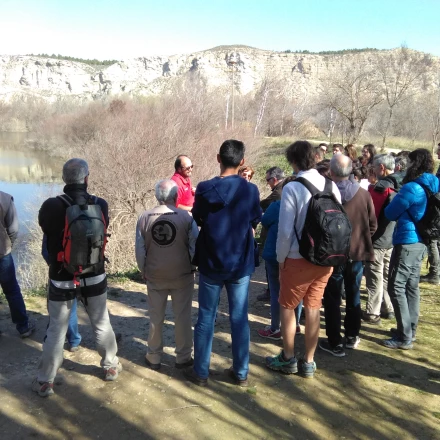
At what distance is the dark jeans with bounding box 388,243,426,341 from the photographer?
368 cm

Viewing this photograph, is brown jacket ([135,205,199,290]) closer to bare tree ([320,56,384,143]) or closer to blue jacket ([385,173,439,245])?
blue jacket ([385,173,439,245])

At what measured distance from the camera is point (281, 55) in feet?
403

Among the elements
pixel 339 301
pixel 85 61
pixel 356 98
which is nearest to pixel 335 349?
pixel 339 301

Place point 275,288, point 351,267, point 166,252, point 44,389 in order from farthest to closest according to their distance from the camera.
A: point 275,288 → point 351,267 → point 166,252 → point 44,389

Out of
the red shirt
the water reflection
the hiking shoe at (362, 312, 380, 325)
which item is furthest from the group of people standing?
the water reflection

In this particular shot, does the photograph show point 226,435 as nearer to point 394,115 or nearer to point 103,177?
point 103,177

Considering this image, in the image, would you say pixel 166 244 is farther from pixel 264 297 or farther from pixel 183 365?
pixel 264 297

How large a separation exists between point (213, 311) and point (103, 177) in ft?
48.7

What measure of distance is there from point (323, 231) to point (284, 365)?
1.27 meters

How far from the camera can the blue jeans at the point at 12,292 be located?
12.5 feet

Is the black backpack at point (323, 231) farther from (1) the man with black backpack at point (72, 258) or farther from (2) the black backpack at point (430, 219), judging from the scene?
(1) the man with black backpack at point (72, 258)

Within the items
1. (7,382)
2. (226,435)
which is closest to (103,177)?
(7,382)

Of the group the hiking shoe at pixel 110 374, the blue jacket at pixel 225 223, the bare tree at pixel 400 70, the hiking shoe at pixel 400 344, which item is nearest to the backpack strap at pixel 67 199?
the blue jacket at pixel 225 223

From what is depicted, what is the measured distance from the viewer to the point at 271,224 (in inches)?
149
